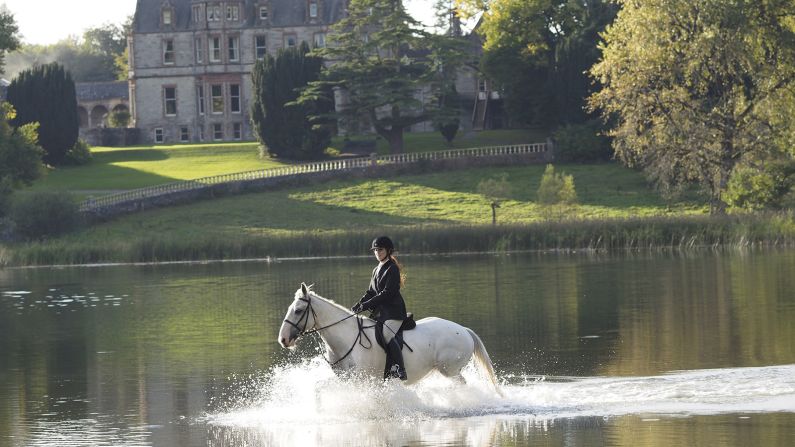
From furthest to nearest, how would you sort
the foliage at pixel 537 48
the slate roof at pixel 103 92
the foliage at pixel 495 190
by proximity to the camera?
the slate roof at pixel 103 92, the foliage at pixel 537 48, the foliage at pixel 495 190

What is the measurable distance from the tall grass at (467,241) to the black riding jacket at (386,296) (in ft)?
101

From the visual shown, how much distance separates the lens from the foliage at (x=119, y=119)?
10256 cm

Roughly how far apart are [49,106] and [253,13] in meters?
20.0

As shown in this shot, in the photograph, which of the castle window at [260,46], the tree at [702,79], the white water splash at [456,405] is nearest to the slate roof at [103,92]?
the castle window at [260,46]

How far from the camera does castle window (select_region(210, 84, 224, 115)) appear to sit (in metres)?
97.8

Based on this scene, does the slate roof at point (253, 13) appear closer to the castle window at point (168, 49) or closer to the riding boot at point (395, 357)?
the castle window at point (168, 49)

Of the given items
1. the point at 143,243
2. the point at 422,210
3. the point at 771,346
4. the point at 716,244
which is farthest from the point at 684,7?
the point at 771,346

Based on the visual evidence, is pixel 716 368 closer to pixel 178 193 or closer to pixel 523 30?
pixel 178 193

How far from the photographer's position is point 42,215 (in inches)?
2325

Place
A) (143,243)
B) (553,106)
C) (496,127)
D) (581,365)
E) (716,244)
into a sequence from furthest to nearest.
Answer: (496,127), (553,106), (143,243), (716,244), (581,365)

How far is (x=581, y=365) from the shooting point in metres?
21.2

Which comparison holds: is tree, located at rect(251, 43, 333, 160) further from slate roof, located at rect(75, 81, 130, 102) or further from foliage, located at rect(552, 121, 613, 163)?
slate roof, located at rect(75, 81, 130, 102)

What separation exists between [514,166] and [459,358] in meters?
55.1

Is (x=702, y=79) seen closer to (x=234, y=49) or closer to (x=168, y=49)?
A: (x=234, y=49)
